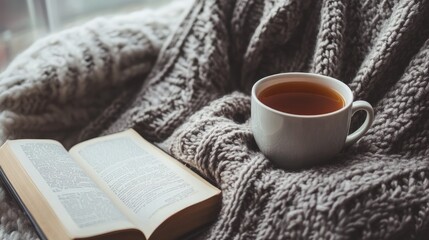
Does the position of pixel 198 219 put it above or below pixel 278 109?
below

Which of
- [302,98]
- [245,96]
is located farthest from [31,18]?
[302,98]

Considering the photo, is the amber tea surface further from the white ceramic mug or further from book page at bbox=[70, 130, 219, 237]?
book page at bbox=[70, 130, 219, 237]

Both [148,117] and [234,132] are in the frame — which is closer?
[234,132]

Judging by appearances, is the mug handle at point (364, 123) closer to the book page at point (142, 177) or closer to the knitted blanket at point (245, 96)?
the knitted blanket at point (245, 96)

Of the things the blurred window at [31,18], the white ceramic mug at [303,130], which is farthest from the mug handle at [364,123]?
the blurred window at [31,18]

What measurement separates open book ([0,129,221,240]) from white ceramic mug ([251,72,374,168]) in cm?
10

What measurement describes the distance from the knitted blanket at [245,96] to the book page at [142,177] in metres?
0.03

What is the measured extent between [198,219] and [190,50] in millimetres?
319

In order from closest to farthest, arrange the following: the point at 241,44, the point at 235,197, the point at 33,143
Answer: the point at 235,197 < the point at 33,143 < the point at 241,44

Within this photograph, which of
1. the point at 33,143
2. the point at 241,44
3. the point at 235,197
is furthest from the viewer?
the point at 241,44

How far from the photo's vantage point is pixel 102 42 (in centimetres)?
87

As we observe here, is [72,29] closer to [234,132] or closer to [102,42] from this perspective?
[102,42]

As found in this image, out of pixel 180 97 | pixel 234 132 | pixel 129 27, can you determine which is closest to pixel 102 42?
pixel 129 27

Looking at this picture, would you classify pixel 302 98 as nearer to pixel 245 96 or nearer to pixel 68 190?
pixel 245 96
